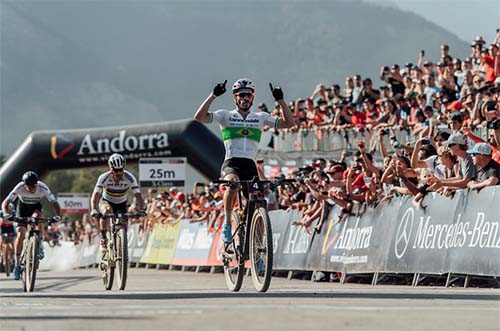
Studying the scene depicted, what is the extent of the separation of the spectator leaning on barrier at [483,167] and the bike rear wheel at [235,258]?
2.95m

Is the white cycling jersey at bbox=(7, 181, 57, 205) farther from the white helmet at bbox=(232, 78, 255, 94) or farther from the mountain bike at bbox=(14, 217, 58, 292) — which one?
the white helmet at bbox=(232, 78, 255, 94)

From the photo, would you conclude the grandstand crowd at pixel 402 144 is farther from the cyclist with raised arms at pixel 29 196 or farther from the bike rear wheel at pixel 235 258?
the cyclist with raised arms at pixel 29 196

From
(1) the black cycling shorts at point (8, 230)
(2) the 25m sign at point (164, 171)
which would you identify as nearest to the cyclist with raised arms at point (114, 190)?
(1) the black cycling shorts at point (8, 230)

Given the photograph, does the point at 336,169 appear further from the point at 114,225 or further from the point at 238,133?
the point at 238,133

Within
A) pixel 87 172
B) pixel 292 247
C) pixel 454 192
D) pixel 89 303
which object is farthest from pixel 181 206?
pixel 87 172

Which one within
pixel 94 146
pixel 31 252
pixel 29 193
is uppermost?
pixel 94 146

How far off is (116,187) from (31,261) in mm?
1671

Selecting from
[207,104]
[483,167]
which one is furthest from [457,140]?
[207,104]

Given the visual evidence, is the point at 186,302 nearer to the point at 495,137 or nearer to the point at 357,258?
the point at 495,137

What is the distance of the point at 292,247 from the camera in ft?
69.3

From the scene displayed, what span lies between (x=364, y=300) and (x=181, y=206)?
20.7 meters

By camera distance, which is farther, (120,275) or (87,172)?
(87,172)

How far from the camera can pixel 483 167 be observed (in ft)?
48.4

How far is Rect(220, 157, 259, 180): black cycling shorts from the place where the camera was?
548 inches
